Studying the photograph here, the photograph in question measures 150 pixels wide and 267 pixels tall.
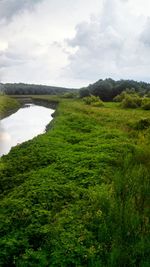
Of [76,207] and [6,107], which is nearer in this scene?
[76,207]

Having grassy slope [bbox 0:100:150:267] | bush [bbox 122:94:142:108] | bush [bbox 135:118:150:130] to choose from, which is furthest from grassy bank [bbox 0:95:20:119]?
→ grassy slope [bbox 0:100:150:267]

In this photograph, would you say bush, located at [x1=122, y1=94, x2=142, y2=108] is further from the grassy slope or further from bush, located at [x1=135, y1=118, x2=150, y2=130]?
the grassy slope

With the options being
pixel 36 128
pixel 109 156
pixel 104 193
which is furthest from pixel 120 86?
pixel 104 193

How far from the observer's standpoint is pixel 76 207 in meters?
12.5

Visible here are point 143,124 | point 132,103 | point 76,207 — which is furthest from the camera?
point 132,103

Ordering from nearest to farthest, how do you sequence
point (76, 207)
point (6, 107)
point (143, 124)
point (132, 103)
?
point (76, 207), point (143, 124), point (132, 103), point (6, 107)

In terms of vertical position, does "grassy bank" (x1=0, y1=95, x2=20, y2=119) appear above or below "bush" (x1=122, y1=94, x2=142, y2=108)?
below

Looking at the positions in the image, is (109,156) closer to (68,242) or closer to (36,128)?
(68,242)

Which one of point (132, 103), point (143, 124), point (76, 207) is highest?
point (132, 103)

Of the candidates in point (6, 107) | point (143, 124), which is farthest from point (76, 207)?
point (6, 107)

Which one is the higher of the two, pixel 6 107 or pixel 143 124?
pixel 143 124

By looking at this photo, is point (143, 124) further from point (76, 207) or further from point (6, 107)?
point (6, 107)

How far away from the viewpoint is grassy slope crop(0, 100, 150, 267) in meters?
9.94

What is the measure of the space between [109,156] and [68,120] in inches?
737
